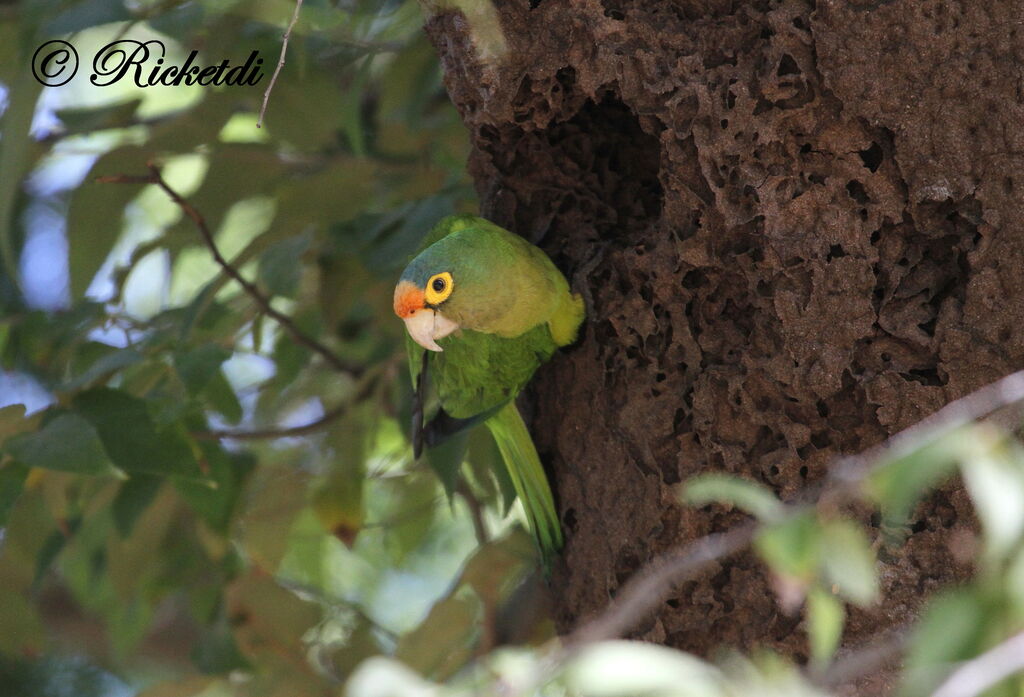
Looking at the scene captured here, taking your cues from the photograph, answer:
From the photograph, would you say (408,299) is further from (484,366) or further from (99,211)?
(99,211)

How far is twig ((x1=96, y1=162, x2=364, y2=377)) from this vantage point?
2.54m

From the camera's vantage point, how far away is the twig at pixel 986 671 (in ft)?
2.83

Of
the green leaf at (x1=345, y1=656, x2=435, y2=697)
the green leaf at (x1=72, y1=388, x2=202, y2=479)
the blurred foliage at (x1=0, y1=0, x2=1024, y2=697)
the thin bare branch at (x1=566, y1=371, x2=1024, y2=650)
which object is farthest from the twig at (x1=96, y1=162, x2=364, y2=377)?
the green leaf at (x1=345, y1=656, x2=435, y2=697)

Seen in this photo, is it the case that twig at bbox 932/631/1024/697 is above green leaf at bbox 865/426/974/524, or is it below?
below

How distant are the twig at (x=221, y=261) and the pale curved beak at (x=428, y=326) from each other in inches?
21.5

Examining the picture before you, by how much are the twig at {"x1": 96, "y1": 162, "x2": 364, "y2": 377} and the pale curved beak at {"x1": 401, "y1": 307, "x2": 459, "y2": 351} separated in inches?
21.5

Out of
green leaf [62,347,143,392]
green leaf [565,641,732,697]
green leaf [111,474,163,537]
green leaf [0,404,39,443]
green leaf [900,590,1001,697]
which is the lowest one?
green leaf [111,474,163,537]

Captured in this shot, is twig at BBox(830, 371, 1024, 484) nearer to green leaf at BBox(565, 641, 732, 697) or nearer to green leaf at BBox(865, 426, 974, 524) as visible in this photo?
green leaf at BBox(865, 426, 974, 524)

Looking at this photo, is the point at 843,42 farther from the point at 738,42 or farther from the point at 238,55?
the point at 238,55

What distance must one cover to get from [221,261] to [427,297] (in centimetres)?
63

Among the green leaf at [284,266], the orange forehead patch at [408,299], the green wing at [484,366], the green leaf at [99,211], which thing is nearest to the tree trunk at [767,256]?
the green wing at [484,366]

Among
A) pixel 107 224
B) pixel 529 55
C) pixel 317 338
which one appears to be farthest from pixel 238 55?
pixel 529 55

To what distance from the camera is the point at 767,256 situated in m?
2.02

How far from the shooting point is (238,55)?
3.13 m
